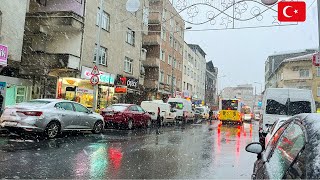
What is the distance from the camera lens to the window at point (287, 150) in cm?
270

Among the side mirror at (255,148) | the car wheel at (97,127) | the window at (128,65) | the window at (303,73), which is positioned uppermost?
the window at (303,73)

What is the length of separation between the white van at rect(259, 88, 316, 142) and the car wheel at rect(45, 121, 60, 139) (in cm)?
904

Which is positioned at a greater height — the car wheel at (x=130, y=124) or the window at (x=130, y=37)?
the window at (x=130, y=37)

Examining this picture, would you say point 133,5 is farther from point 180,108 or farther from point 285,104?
point 180,108

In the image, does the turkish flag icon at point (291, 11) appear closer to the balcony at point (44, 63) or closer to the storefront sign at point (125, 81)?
the balcony at point (44, 63)

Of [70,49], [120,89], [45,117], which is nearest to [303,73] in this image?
[120,89]

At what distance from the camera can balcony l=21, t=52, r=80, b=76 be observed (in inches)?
794

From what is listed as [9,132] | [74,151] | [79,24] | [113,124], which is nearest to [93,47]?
[79,24]

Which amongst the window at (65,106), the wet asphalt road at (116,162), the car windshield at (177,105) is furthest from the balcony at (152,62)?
the wet asphalt road at (116,162)

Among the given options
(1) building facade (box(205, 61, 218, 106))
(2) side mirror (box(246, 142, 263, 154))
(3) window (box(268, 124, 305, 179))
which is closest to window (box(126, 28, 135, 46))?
(2) side mirror (box(246, 142, 263, 154))

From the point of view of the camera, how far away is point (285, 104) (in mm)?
15914

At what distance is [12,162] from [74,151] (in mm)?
2394

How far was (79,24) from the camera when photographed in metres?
21.5

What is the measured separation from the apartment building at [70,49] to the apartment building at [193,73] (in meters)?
24.8
